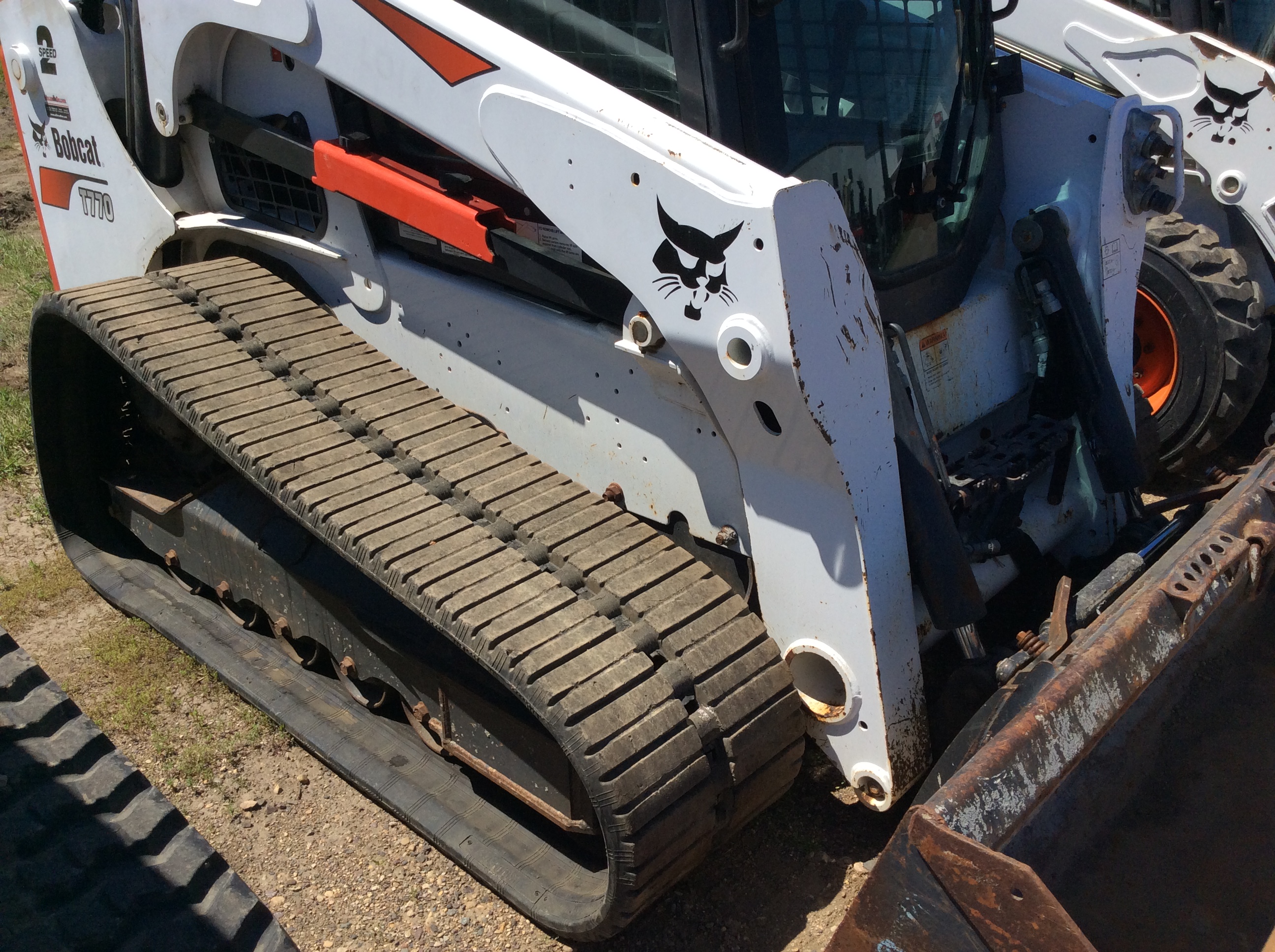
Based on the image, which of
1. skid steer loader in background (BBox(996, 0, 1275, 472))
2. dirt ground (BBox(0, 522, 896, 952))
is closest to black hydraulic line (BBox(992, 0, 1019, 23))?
skid steer loader in background (BBox(996, 0, 1275, 472))

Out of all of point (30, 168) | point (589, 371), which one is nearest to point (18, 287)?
point (30, 168)

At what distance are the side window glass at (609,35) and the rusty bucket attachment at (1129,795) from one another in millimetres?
1365

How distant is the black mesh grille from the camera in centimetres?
313

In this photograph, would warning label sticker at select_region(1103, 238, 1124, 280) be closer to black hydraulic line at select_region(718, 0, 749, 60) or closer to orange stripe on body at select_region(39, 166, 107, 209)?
black hydraulic line at select_region(718, 0, 749, 60)

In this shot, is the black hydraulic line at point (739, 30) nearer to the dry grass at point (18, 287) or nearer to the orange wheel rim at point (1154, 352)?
the orange wheel rim at point (1154, 352)

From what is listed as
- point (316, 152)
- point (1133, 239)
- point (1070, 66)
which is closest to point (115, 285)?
point (316, 152)

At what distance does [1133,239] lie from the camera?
125 inches

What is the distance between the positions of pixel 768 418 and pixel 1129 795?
41.0 inches

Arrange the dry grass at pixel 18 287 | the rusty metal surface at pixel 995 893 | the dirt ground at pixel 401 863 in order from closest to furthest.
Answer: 1. the rusty metal surface at pixel 995 893
2. the dirt ground at pixel 401 863
3. the dry grass at pixel 18 287

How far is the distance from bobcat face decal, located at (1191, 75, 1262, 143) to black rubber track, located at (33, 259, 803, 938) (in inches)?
115

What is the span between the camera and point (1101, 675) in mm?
1923

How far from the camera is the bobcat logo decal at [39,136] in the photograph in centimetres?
370

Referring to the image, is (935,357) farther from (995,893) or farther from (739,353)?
(995,893)

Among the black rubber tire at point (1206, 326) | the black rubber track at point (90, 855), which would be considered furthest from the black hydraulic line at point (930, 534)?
Answer: the black rubber tire at point (1206, 326)
